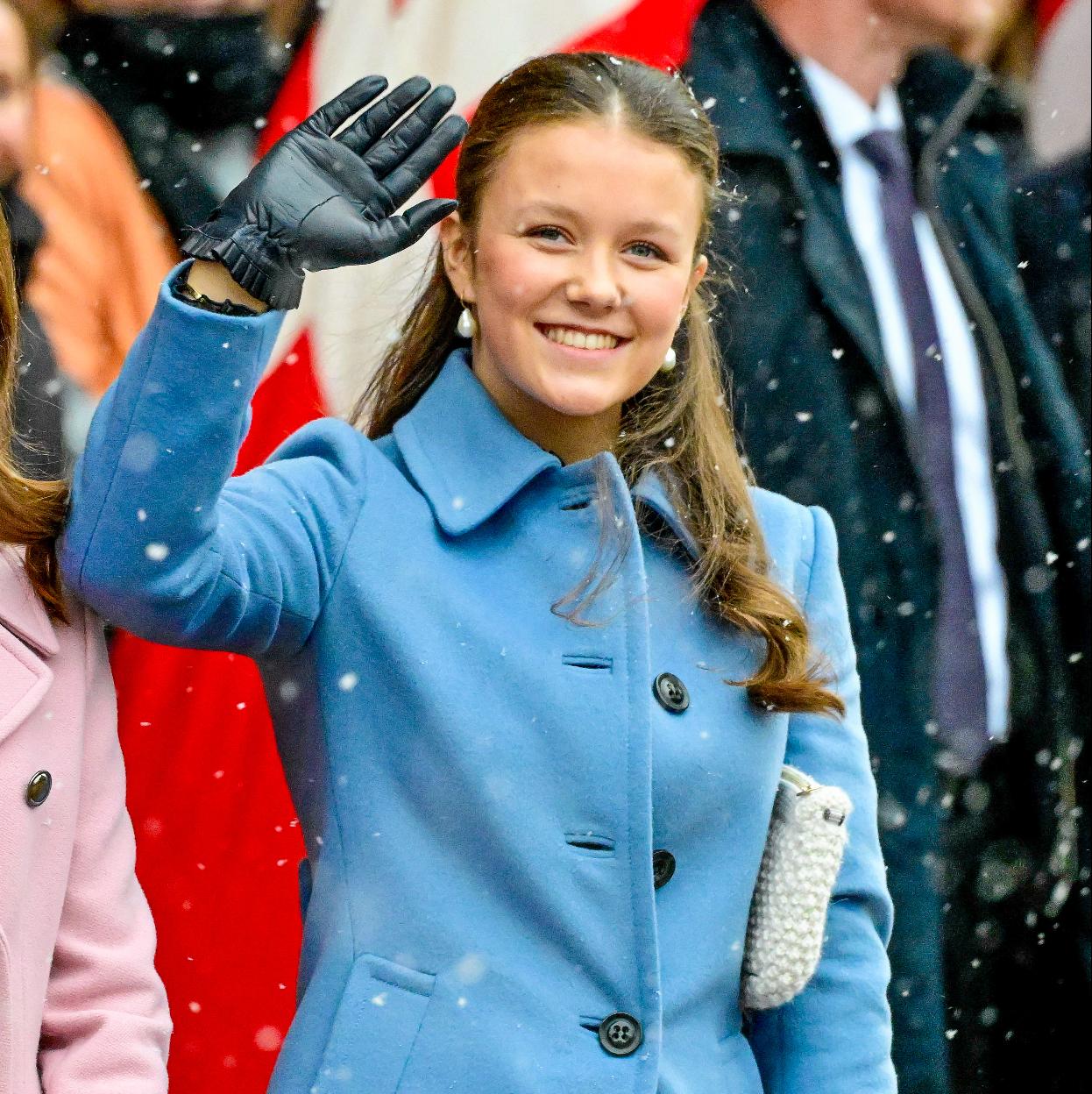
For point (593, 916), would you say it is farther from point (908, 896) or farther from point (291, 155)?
point (908, 896)

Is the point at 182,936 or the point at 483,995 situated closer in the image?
the point at 483,995

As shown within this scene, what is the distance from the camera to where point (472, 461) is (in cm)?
194

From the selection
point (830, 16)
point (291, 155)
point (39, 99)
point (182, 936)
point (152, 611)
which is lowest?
point (182, 936)

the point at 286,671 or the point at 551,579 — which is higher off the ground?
the point at 551,579

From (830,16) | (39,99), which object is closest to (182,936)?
(39,99)

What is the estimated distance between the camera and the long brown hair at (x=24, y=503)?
165cm

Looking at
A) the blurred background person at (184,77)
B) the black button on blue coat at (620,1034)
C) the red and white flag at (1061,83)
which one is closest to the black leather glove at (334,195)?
the black button on blue coat at (620,1034)

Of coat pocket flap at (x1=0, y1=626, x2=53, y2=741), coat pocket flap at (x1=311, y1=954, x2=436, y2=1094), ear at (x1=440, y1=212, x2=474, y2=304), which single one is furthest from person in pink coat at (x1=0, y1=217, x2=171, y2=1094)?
ear at (x1=440, y1=212, x2=474, y2=304)

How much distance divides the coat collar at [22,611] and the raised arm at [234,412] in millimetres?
80

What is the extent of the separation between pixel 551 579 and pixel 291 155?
0.53 metres

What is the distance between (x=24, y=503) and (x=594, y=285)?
0.63m

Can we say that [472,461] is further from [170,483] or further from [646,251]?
[170,483]

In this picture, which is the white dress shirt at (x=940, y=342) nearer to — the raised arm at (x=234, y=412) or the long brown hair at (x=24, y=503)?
the raised arm at (x=234, y=412)

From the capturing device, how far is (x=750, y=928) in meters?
1.96
